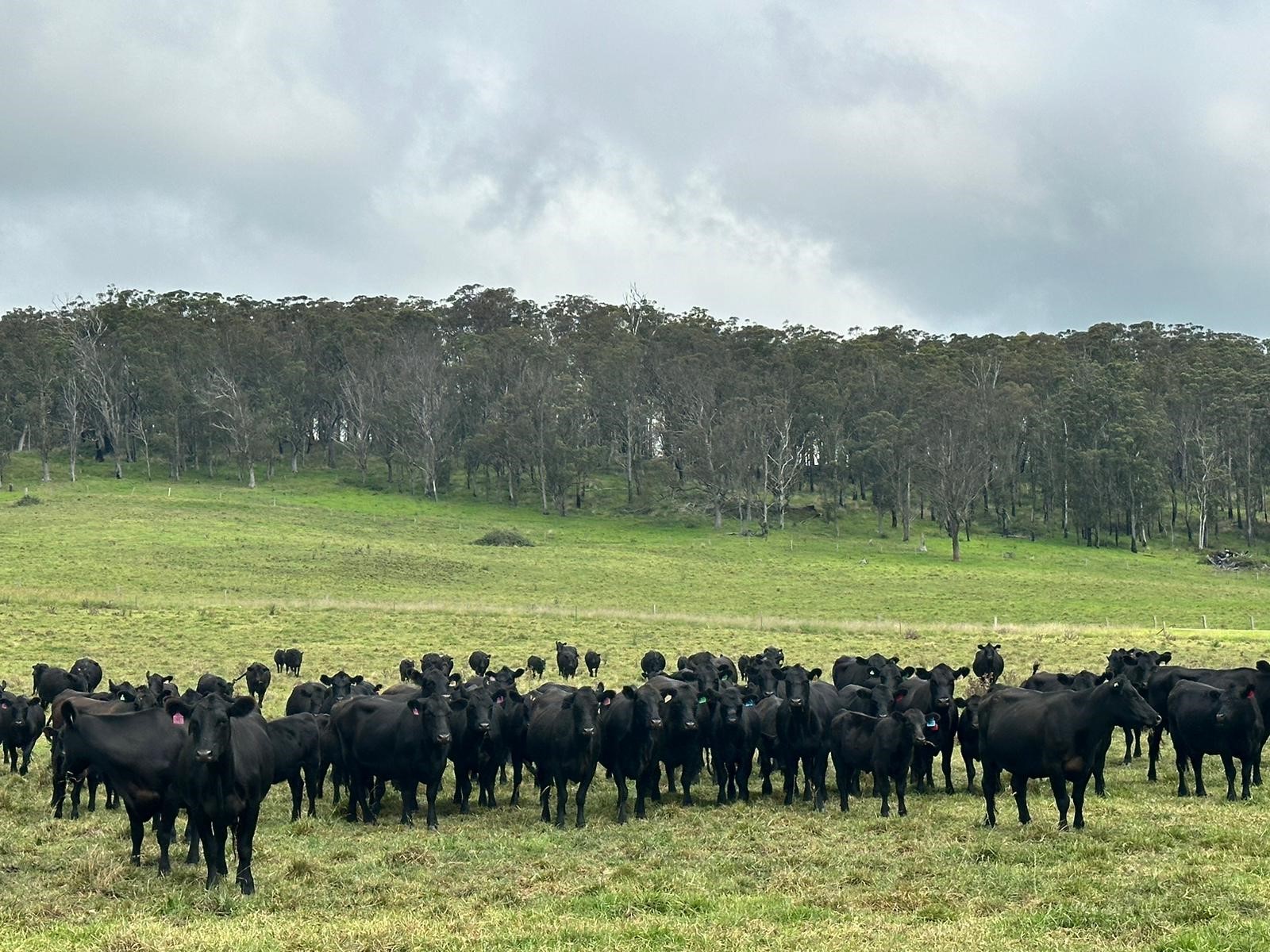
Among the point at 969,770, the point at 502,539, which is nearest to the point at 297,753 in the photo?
the point at 969,770

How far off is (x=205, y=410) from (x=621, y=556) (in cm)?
4599

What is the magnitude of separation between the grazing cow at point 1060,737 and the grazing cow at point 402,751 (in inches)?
274

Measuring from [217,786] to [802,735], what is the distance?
27.4ft

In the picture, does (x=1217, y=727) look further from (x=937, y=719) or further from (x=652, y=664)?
(x=652, y=664)

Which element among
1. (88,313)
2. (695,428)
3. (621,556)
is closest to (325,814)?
(621,556)

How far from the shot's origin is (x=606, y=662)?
3759 centimetres

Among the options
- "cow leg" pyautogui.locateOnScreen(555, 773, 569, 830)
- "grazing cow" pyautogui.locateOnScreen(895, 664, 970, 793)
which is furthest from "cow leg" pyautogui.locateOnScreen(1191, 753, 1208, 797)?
"cow leg" pyautogui.locateOnScreen(555, 773, 569, 830)

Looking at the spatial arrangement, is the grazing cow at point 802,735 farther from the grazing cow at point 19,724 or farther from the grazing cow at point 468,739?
the grazing cow at point 19,724

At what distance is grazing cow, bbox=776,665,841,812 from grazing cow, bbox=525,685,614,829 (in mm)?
2884

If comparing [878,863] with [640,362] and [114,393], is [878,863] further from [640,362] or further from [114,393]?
[114,393]

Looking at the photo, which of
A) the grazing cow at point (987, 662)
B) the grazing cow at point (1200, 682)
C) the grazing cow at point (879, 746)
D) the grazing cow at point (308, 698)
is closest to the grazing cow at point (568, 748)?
the grazing cow at point (879, 746)

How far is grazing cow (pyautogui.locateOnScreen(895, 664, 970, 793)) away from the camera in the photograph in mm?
18688

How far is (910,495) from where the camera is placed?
99.4 m

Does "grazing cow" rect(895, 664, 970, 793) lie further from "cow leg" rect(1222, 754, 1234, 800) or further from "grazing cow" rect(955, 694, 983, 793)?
"cow leg" rect(1222, 754, 1234, 800)
